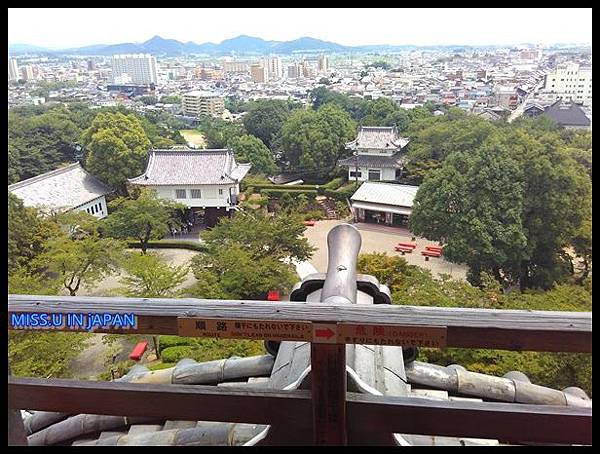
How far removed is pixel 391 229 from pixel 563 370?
9106 mm

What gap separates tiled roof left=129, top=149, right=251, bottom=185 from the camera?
14.1 metres

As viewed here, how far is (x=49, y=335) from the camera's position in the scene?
612 cm

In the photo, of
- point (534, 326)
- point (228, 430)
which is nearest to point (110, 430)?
point (228, 430)

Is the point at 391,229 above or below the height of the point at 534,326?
below

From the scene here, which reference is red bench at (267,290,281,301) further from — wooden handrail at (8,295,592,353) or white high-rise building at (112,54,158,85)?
white high-rise building at (112,54,158,85)

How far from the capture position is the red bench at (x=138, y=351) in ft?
22.5

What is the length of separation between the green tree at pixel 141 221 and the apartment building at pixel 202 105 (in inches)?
901

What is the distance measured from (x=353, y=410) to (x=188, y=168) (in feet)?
45.5

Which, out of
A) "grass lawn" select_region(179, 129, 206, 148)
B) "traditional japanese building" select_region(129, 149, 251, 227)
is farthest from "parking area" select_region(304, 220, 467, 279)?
"grass lawn" select_region(179, 129, 206, 148)

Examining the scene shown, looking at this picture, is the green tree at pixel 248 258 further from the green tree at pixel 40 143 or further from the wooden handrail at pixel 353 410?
the green tree at pixel 40 143

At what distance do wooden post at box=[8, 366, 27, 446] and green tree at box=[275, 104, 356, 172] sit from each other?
17.1 metres

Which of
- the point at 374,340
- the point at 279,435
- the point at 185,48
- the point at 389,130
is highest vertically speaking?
the point at 185,48

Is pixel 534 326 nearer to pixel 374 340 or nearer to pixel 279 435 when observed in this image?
pixel 374 340

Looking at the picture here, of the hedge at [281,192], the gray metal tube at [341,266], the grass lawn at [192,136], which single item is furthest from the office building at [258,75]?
the gray metal tube at [341,266]
